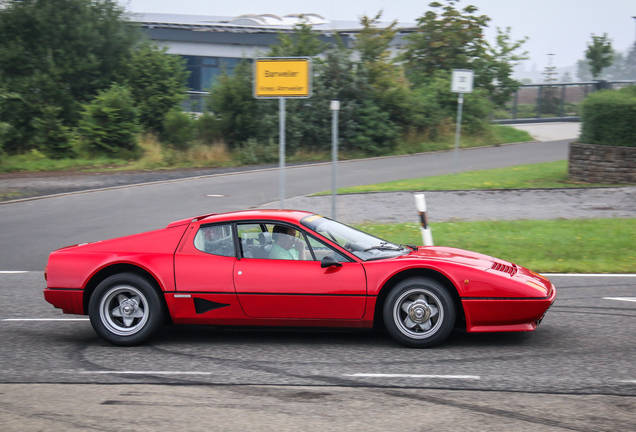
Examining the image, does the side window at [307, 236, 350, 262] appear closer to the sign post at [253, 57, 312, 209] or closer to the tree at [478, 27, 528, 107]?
the sign post at [253, 57, 312, 209]

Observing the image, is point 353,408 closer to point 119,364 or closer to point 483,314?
point 483,314

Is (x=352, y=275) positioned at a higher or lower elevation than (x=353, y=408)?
higher

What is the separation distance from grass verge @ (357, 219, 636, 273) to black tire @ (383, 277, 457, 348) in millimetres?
4410

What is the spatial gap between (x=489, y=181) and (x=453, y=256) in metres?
13.0

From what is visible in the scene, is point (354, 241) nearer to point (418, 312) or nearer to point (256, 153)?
point (418, 312)

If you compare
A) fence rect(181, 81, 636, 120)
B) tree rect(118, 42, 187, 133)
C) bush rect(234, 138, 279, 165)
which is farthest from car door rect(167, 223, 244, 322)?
fence rect(181, 81, 636, 120)

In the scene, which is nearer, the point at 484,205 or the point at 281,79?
the point at 281,79

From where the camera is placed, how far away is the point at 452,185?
18188mm

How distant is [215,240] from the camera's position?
636 centimetres

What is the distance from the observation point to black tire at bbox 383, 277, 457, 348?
5891mm

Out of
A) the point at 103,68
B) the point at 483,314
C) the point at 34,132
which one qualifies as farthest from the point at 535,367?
the point at 103,68

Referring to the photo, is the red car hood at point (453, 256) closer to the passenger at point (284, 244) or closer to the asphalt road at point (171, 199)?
the passenger at point (284, 244)

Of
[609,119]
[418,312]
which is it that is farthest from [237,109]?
[418,312]

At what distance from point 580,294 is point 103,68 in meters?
25.1
